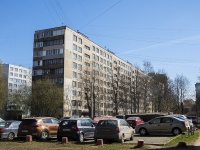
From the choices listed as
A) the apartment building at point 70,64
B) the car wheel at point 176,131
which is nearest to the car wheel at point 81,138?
the car wheel at point 176,131

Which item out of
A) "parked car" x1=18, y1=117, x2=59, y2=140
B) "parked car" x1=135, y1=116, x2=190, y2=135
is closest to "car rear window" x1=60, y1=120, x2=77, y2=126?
"parked car" x1=18, y1=117, x2=59, y2=140

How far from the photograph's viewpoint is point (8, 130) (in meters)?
23.1

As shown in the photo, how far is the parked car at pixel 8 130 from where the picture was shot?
22712 millimetres

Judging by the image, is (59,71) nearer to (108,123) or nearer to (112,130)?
(108,123)

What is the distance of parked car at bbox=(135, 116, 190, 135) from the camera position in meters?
24.9

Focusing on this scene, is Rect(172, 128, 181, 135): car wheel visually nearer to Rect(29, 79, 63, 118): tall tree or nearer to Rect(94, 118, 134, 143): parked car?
Rect(94, 118, 134, 143): parked car

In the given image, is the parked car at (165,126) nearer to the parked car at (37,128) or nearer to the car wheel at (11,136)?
the parked car at (37,128)

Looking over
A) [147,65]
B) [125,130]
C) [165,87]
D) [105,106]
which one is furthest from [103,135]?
[105,106]

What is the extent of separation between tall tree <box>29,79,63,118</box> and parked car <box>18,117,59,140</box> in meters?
37.5

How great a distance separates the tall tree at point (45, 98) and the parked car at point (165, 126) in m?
35.8

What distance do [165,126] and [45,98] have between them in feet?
125

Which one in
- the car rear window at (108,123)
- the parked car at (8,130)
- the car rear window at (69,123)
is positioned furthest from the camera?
the parked car at (8,130)

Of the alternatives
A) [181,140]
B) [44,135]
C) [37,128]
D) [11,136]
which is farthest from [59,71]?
[181,140]

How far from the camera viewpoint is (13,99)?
6444 centimetres
